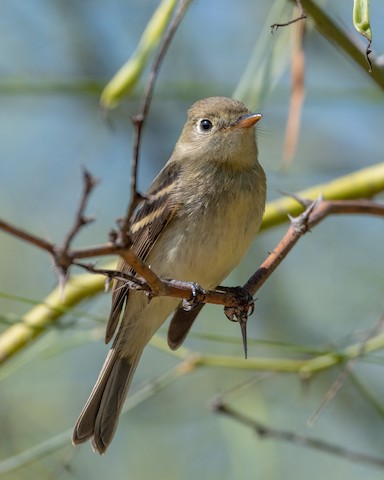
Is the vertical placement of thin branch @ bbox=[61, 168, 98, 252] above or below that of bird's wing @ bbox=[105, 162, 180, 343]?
above

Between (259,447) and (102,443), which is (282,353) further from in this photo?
(102,443)

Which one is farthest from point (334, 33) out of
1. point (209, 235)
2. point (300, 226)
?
point (209, 235)

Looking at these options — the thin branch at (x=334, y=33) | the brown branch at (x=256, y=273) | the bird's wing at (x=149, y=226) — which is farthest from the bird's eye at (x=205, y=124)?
the brown branch at (x=256, y=273)

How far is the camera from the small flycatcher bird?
320 centimetres

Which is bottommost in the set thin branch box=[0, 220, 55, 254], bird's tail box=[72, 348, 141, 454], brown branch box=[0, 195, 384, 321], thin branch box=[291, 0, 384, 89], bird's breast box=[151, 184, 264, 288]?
bird's tail box=[72, 348, 141, 454]

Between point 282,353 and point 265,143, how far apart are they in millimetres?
1342

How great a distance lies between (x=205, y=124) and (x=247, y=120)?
268 millimetres

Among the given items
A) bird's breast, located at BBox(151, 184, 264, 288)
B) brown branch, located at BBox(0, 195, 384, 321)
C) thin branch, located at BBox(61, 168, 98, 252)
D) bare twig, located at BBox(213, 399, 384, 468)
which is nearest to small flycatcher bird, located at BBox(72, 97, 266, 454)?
bird's breast, located at BBox(151, 184, 264, 288)

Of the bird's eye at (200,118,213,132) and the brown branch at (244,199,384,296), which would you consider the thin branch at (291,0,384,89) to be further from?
the bird's eye at (200,118,213,132)

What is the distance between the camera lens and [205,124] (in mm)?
3660

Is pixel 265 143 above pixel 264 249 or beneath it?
above

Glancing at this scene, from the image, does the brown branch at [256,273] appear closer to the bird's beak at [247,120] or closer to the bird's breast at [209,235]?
the bird's breast at [209,235]

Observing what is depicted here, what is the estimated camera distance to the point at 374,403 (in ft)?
10.8

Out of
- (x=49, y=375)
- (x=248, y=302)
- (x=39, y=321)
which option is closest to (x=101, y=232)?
(x=49, y=375)
